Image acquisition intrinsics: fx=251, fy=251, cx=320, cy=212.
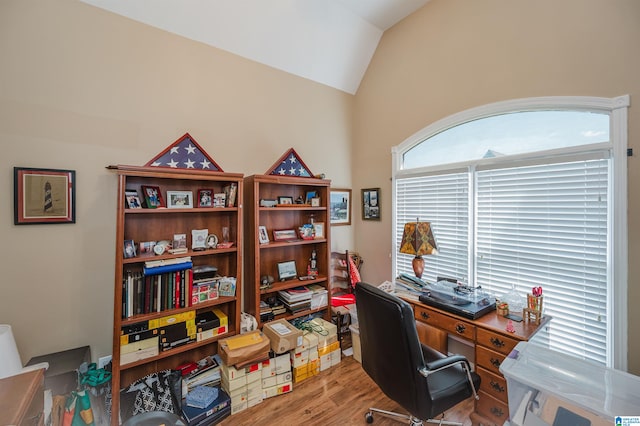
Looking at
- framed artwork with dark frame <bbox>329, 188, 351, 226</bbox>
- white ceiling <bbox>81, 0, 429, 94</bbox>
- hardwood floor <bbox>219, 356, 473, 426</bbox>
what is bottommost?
hardwood floor <bbox>219, 356, 473, 426</bbox>

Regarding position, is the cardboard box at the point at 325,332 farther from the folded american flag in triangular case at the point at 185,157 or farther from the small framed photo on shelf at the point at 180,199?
the folded american flag in triangular case at the point at 185,157

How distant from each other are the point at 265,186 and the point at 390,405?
7.45 ft

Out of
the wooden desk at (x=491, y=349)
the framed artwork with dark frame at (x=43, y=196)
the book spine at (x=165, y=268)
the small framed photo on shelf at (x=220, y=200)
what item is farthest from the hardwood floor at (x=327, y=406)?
the framed artwork with dark frame at (x=43, y=196)

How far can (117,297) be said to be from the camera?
1711 millimetres

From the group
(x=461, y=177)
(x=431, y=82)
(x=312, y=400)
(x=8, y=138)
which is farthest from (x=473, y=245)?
(x=8, y=138)

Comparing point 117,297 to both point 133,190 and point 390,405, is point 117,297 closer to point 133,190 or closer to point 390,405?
point 133,190

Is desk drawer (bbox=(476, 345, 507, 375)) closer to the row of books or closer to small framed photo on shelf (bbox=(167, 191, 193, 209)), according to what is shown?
the row of books

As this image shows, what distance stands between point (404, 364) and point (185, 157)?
2.21m

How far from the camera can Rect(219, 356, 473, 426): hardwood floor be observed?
1.87 meters

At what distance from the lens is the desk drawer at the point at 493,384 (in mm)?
1615

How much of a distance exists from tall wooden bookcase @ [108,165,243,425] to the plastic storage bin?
6.58 feet

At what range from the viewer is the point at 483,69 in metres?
2.24

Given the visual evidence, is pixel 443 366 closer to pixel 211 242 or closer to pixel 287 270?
pixel 287 270

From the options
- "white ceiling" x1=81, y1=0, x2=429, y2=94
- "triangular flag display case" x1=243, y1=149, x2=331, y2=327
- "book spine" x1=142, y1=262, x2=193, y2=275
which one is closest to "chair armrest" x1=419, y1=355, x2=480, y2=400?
"triangular flag display case" x1=243, y1=149, x2=331, y2=327
